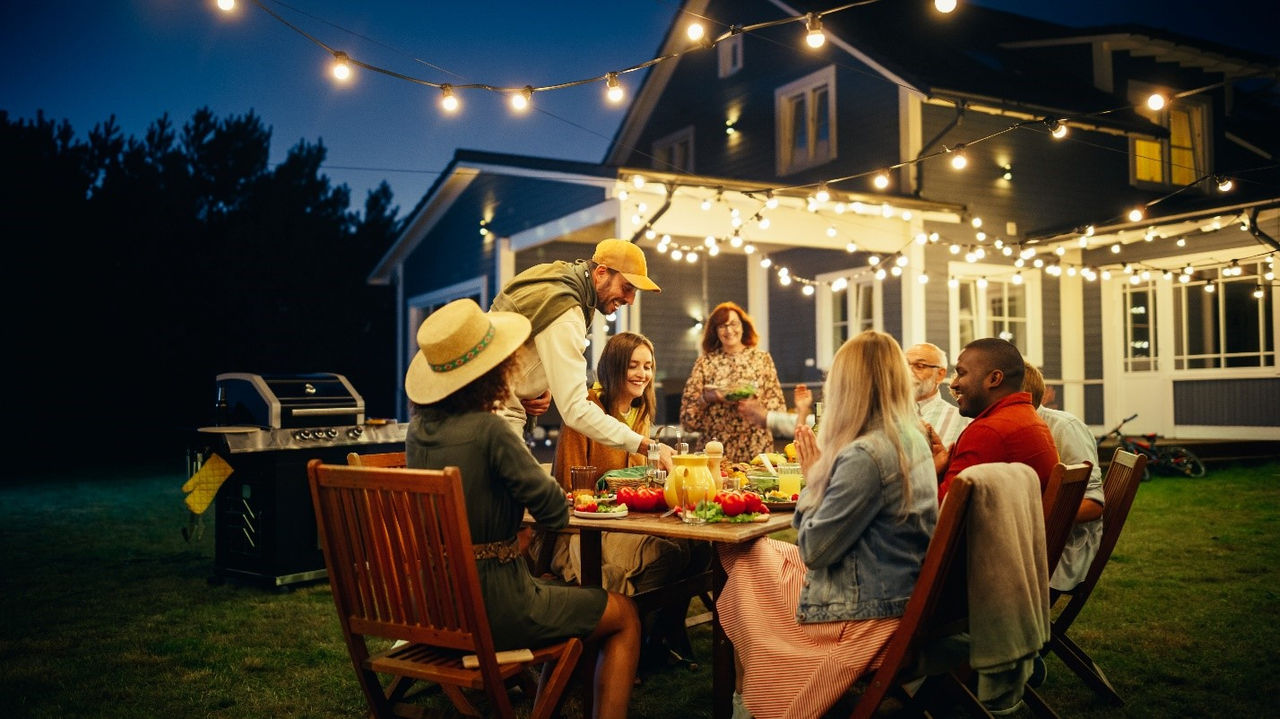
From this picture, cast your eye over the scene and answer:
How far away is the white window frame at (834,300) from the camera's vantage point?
11992mm

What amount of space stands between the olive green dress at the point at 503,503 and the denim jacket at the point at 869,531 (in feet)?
2.46

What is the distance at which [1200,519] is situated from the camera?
807 centimetres

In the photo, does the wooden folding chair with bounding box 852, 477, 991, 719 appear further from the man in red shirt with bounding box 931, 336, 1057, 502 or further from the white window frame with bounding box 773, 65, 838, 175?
the white window frame with bounding box 773, 65, 838, 175

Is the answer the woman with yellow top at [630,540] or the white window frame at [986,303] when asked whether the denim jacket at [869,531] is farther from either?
the white window frame at [986,303]

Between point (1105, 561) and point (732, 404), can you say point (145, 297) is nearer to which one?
point (732, 404)

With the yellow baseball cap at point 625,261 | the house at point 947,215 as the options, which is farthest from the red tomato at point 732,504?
the house at point 947,215

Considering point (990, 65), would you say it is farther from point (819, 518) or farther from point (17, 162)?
point (17, 162)

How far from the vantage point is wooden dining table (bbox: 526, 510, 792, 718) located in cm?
304

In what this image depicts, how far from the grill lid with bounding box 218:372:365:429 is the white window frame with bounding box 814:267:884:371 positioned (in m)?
7.10

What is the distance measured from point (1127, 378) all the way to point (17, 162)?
19.7 m

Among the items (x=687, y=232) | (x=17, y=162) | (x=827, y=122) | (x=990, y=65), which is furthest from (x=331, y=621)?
(x=17, y=162)

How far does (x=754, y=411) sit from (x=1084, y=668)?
3.16 metres

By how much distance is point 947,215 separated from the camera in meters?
11.9

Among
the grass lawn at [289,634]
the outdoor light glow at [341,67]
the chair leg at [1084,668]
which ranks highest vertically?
the outdoor light glow at [341,67]
